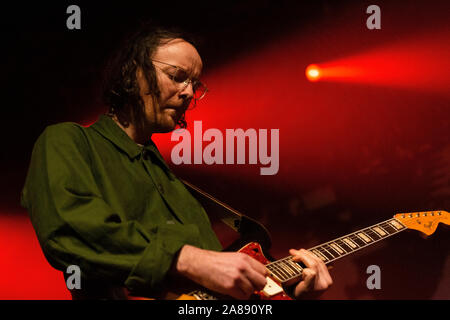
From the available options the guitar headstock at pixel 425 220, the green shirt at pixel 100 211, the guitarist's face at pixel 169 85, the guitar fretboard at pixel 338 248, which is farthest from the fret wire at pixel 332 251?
the guitarist's face at pixel 169 85

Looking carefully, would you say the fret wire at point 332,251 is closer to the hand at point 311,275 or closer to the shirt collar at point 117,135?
the hand at point 311,275

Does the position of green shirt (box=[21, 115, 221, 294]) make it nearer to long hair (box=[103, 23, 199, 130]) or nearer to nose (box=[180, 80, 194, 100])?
long hair (box=[103, 23, 199, 130])

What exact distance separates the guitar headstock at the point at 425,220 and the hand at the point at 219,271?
1045 mm

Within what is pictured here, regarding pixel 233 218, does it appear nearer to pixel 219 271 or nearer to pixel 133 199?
pixel 133 199

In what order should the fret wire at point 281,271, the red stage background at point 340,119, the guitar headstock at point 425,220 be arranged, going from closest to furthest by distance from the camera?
the fret wire at point 281,271 → the guitar headstock at point 425,220 → the red stage background at point 340,119

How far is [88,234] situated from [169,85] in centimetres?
68

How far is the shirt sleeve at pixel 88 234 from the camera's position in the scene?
3.17 feet

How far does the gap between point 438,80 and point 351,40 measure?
0.52 m

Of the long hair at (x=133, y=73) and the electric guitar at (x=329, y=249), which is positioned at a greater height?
the long hair at (x=133, y=73)

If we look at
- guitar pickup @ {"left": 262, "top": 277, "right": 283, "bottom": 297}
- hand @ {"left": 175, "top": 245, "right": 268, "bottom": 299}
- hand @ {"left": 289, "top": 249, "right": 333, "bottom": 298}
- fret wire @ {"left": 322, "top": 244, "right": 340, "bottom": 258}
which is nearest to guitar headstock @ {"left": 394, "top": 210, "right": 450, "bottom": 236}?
fret wire @ {"left": 322, "top": 244, "right": 340, "bottom": 258}

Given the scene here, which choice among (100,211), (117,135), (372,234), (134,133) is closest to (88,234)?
(100,211)

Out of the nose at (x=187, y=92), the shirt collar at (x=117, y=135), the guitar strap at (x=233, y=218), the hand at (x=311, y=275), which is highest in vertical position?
the nose at (x=187, y=92)

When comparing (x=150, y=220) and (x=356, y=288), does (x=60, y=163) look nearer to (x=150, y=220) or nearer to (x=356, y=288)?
(x=150, y=220)

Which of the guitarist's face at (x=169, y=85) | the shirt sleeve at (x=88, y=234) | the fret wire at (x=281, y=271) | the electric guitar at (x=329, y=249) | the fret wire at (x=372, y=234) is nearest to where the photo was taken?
the shirt sleeve at (x=88, y=234)
